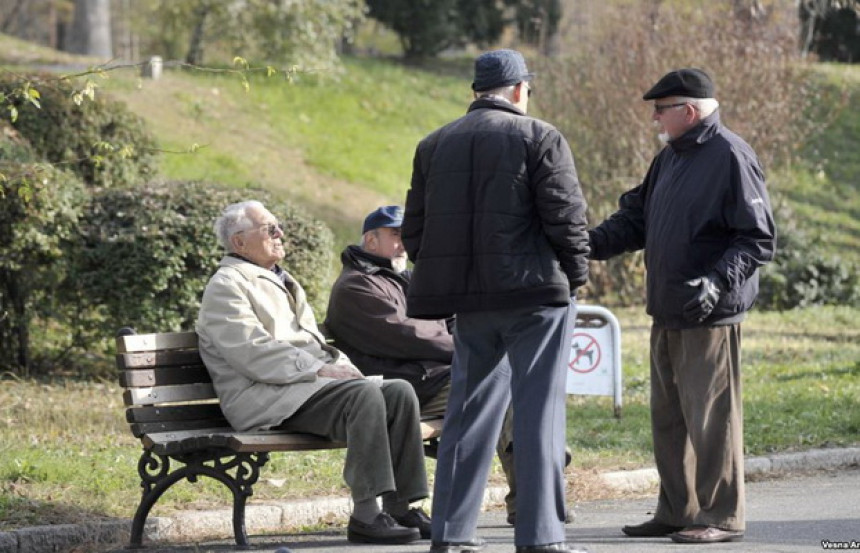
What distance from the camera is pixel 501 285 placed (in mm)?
5660

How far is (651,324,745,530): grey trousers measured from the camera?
6.39 metres

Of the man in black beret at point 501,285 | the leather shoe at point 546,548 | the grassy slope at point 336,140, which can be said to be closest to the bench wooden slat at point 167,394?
the man in black beret at point 501,285

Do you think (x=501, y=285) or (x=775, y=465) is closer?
(x=501, y=285)

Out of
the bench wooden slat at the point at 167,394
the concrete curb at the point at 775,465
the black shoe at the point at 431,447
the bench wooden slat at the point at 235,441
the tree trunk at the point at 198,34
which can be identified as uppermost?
the tree trunk at the point at 198,34

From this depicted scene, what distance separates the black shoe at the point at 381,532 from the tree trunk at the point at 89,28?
2209cm

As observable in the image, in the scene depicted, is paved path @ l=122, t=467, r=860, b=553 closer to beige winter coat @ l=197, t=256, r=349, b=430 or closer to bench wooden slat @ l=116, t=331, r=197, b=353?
beige winter coat @ l=197, t=256, r=349, b=430

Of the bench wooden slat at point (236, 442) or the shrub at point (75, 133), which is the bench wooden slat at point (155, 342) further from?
the shrub at point (75, 133)

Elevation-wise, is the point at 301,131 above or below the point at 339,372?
above

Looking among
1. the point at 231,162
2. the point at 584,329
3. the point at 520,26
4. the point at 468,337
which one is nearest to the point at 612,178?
the point at 231,162

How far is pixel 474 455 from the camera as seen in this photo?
229 inches

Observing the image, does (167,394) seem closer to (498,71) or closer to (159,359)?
(159,359)

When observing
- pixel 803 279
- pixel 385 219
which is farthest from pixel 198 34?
pixel 385 219

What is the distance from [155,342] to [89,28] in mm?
21659

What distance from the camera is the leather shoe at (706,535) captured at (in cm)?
636
